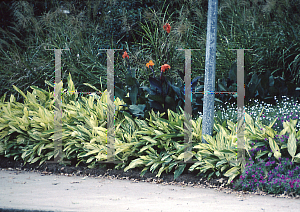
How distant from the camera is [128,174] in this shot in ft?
16.2

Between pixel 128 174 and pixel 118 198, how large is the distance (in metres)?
1.10

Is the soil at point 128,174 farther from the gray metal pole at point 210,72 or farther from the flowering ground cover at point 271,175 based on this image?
the gray metal pole at point 210,72

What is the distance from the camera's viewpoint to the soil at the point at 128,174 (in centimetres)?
439

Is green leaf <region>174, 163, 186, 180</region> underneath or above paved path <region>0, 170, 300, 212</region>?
above

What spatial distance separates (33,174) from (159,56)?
418cm

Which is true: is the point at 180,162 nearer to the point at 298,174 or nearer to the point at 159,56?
the point at 298,174

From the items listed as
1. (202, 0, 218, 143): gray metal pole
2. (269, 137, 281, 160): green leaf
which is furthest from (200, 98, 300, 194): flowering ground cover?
(202, 0, 218, 143): gray metal pole

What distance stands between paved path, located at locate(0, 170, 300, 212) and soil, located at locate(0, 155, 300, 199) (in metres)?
0.16

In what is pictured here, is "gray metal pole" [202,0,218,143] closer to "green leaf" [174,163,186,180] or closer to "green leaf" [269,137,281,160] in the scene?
"green leaf" [174,163,186,180]

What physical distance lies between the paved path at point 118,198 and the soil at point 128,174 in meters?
0.16

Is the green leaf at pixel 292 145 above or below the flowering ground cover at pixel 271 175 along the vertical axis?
above

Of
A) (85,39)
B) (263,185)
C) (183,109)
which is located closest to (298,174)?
(263,185)

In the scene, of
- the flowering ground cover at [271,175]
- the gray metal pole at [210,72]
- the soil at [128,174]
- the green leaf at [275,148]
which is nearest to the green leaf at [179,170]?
the soil at [128,174]

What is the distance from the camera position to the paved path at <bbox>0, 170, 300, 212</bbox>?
3447 millimetres
